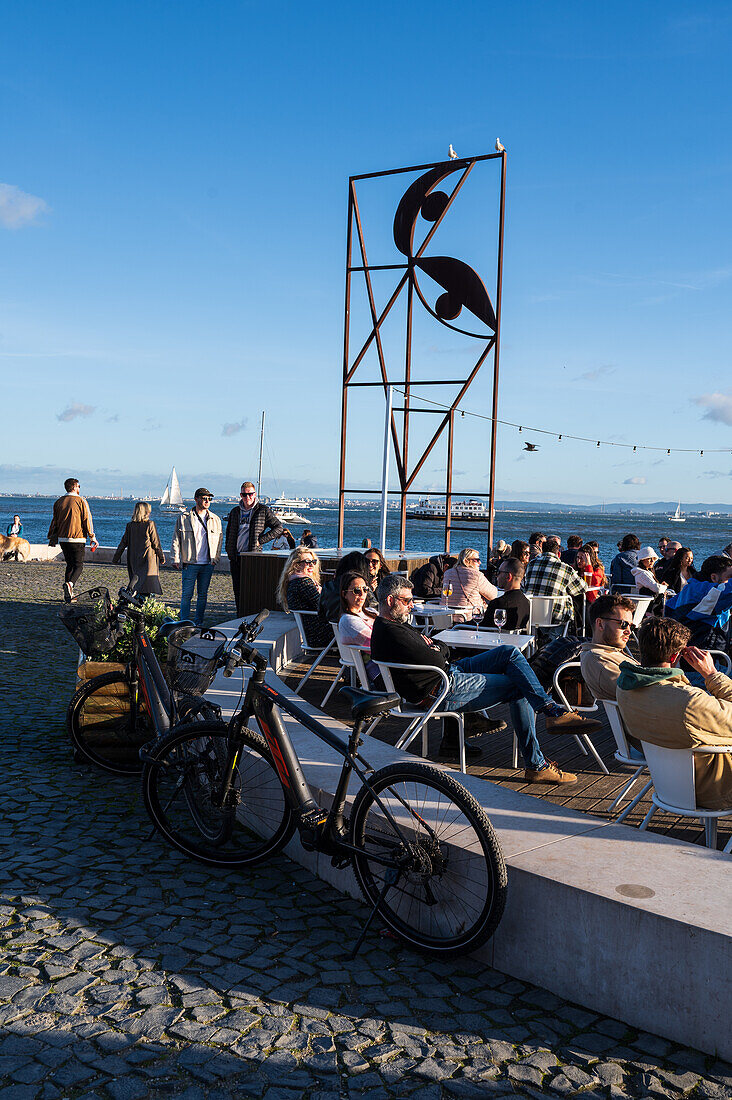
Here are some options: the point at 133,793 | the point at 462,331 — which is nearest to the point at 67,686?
the point at 133,793

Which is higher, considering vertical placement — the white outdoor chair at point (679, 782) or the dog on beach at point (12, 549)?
the white outdoor chair at point (679, 782)

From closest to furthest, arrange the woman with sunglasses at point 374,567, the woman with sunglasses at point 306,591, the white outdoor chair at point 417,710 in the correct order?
1. the white outdoor chair at point 417,710
2. the woman with sunglasses at point 306,591
3. the woman with sunglasses at point 374,567

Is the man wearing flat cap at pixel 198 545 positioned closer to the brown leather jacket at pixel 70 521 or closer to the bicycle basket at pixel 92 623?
the brown leather jacket at pixel 70 521

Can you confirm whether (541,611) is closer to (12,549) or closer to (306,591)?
(306,591)

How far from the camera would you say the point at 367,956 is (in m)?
3.44

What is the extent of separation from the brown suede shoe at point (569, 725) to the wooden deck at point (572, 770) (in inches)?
13.0

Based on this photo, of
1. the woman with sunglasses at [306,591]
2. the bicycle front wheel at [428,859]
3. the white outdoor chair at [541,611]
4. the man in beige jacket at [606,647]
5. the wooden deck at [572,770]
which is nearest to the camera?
the bicycle front wheel at [428,859]

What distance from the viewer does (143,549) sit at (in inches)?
446

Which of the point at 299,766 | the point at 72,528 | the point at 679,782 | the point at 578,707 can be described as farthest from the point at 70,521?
the point at 679,782

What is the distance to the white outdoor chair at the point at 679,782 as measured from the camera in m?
3.67

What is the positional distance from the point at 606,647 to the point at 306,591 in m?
3.40

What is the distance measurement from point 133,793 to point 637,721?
9.75 feet

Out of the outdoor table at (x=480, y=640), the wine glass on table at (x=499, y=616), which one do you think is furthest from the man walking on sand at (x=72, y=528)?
the outdoor table at (x=480, y=640)

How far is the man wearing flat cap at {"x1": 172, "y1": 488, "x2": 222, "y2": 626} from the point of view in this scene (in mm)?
10695
